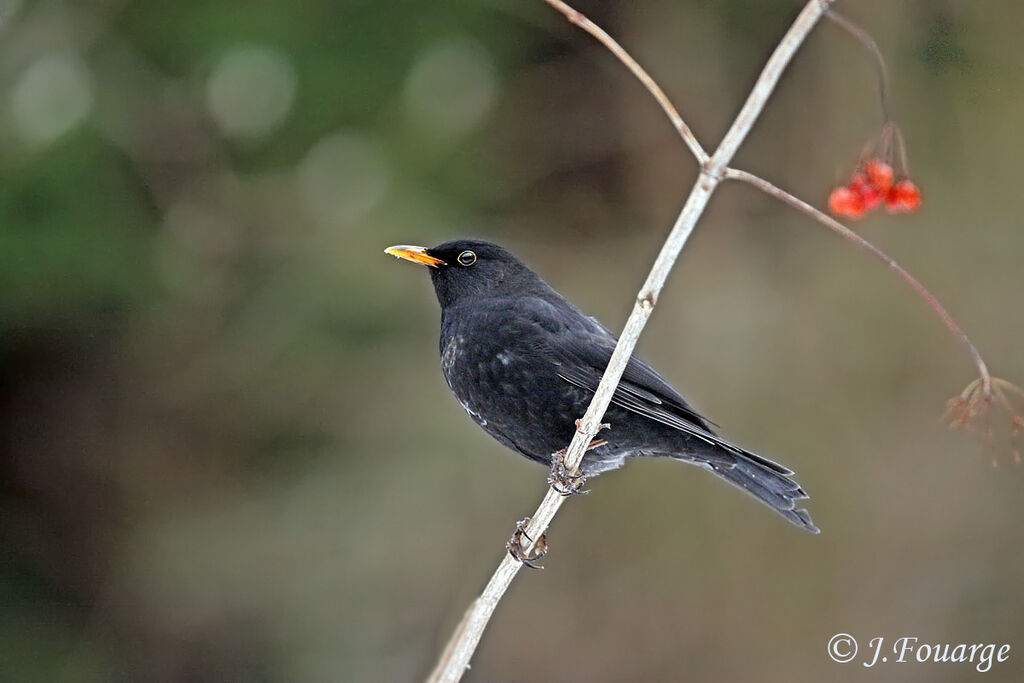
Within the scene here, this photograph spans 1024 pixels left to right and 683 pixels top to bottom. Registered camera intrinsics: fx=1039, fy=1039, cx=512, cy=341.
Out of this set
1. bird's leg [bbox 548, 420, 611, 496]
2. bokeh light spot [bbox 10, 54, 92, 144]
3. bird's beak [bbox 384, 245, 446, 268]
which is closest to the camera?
bird's leg [bbox 548, 420, 611, 496]

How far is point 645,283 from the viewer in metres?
2.40

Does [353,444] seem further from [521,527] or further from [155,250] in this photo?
[521,527]

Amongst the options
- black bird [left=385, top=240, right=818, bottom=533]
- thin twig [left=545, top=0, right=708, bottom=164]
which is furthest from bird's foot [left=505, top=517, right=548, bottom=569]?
thin twig [left=545, top=0, right=708, bottom=164]

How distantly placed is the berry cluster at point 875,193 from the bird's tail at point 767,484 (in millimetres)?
871

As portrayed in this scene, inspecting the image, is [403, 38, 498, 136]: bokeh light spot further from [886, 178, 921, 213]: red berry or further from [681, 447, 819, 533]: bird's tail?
[886, 178, 921, 213]: red berry

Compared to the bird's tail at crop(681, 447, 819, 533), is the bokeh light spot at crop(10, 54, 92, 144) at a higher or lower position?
higher

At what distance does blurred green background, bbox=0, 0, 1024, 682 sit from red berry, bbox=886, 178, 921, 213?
3.50 meters

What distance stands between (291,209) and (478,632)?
154 inches

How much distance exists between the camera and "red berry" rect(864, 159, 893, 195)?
300cm

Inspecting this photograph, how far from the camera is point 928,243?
6.61 meters

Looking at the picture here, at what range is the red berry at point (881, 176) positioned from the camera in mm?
3004

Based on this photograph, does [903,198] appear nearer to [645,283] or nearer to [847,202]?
[847,202]

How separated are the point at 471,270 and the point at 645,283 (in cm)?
155

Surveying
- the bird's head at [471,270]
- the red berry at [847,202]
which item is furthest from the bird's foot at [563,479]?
the red berry at [847,202]
